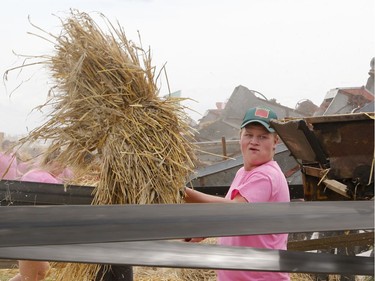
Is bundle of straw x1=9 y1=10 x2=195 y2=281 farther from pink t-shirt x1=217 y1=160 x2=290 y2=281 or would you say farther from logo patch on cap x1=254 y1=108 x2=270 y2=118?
logo patch on cap x1=254 y1=108 x2=270 y2=118

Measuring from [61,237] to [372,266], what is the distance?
3.57 ft

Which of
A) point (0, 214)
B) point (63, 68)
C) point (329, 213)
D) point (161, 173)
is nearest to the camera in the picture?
point (0, 214)

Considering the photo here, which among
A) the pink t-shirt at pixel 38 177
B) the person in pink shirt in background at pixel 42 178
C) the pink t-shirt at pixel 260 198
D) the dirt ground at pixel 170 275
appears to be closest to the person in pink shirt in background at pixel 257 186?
the pink t-shirt at pixel 260 198

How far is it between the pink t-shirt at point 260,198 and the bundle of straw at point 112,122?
1.02ft

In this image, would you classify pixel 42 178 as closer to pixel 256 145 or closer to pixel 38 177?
pixel 38 177

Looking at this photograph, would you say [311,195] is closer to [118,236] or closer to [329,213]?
[329,213]

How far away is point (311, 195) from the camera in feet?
9.92

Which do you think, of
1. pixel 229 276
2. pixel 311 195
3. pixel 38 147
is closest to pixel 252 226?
pixel 229 276

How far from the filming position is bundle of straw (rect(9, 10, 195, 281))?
2.33 metres

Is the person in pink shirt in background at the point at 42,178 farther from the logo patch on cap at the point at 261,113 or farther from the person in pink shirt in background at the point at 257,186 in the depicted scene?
the logo patch on cap at the point at 261,113

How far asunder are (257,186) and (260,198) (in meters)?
0.07

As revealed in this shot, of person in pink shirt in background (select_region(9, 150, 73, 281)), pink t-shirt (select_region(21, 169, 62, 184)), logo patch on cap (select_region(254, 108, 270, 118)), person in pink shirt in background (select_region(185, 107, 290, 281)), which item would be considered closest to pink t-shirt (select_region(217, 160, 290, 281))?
person in pink shirt in background (select_region(185, 107, 290, 281))

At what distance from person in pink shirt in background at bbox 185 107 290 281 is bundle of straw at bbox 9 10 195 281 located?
28cm

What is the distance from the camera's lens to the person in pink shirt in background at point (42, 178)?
102 inches
